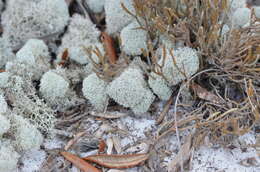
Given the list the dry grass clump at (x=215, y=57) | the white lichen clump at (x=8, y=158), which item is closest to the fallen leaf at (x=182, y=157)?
the dry grass clump at (x=215, y=57)

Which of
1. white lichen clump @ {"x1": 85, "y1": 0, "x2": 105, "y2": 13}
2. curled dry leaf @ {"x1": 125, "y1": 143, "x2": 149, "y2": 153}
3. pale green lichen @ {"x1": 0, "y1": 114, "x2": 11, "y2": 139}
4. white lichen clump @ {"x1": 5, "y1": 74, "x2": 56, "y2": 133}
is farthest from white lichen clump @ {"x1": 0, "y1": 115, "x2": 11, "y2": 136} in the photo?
white lichen clump @ {"x1": 85, "y1": 0, "x2": 105, "y2": 13}

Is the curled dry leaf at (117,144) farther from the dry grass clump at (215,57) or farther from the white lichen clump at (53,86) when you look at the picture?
the white lichen clump at (53,86)

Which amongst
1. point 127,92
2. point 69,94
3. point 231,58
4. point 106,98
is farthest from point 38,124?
point 231,58

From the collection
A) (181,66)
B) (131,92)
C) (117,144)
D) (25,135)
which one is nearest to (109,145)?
(117,144)

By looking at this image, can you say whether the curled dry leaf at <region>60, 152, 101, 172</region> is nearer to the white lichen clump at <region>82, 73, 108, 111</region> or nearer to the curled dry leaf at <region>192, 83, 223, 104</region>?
the white lichen clump at <region>82, 73, 108, 111</region>

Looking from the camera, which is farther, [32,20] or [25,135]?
[32,20]

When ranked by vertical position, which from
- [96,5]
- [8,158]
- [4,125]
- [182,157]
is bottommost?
[182,157]

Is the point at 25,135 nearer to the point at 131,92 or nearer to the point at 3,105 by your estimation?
the point at 3,105
